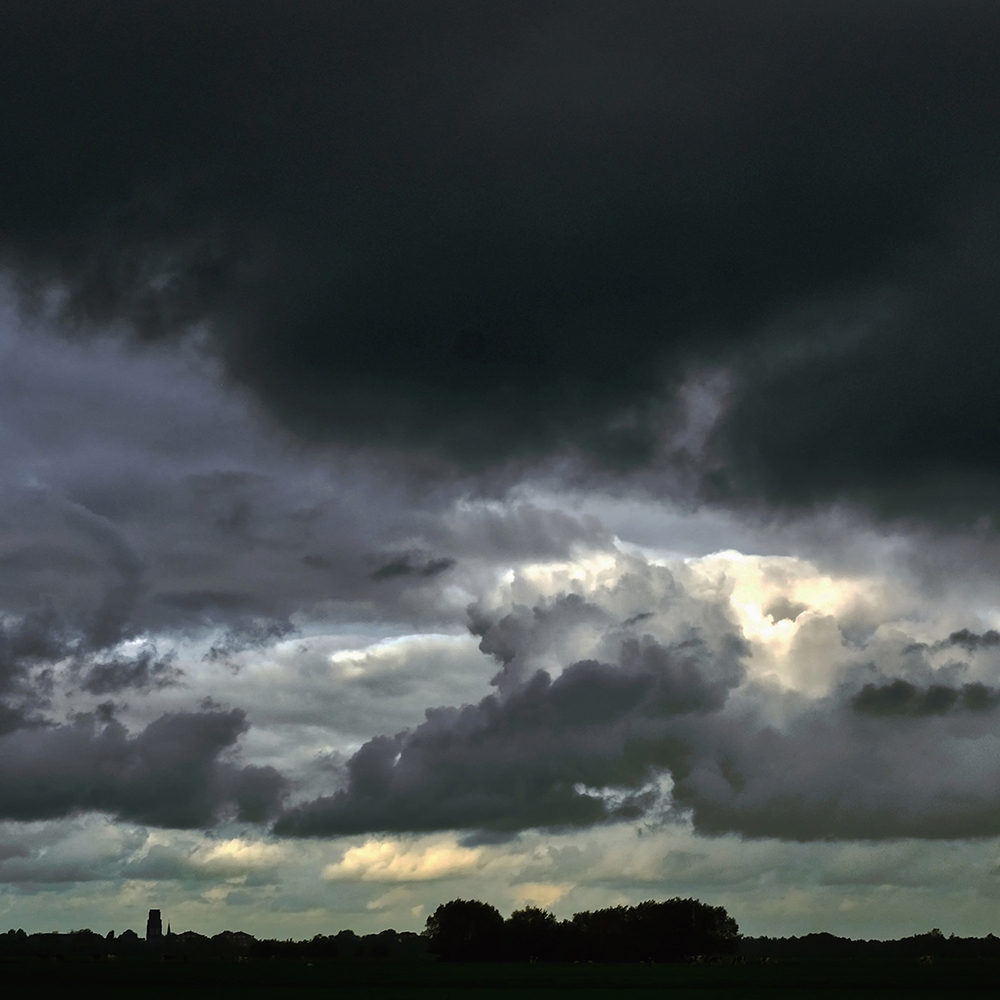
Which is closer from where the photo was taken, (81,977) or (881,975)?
(81,977)

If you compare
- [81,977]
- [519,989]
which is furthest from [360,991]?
[81,977]

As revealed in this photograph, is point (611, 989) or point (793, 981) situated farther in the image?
point (793, 981)

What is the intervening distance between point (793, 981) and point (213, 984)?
7011cm

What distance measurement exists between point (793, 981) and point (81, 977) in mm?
90243

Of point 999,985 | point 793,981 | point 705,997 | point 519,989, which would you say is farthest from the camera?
point 793,981

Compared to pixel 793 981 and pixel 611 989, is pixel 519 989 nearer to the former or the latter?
pixel 611 989

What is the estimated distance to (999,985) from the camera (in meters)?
128

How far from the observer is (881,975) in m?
160

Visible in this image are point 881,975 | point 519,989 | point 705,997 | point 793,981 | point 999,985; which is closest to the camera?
point 705,997

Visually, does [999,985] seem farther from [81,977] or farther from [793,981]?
[81,977]

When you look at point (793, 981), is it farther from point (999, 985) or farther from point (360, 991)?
point (360, 991)

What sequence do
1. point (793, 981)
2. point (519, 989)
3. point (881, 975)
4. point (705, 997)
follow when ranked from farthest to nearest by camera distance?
point (881, 975), point (793, 981), point (519, 989), point (705, 997)

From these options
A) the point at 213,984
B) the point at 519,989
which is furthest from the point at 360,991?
the point at 213,984

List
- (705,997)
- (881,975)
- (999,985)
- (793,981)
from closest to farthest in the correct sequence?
(705,997)
(999,985)
(793,981)
(881,975)
